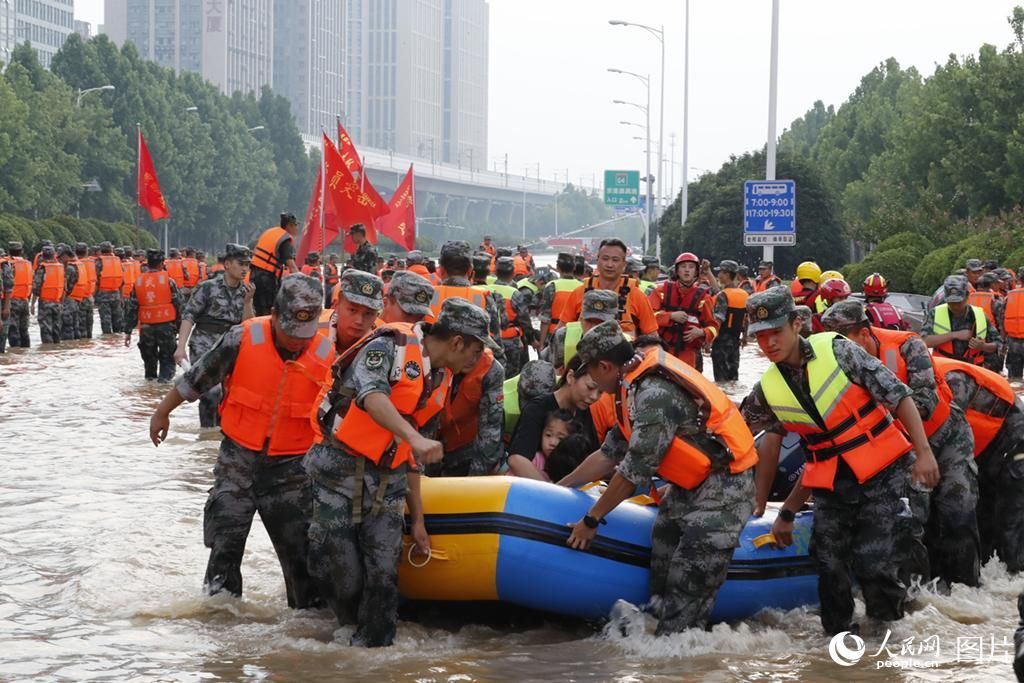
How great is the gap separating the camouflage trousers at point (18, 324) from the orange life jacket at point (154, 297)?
833 centimetres

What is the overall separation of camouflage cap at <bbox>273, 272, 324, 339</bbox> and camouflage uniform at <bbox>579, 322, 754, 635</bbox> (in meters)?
1.37

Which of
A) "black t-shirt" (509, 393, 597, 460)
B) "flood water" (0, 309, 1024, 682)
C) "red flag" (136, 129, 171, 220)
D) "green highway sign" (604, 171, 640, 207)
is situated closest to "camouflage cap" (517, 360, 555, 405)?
"black t-shirt" (509, 393, 597, 460)

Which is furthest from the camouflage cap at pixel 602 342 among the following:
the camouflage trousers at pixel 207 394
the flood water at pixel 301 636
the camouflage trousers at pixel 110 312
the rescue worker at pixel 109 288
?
the camouflage trousers at pixel 110 312

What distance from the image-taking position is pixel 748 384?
2273 centimetres

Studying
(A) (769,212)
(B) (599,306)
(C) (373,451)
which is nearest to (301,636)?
(C) (373,451)

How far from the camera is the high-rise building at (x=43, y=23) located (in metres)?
130

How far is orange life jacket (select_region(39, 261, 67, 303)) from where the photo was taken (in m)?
27.6

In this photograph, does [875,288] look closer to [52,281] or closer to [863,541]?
[863,541]

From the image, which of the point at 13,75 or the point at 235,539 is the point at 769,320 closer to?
the point at 235,539

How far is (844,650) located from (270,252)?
9.03m

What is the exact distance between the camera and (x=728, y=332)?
22047 millimetres

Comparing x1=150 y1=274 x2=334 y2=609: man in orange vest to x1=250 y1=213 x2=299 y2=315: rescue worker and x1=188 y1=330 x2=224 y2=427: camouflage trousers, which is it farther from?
x1=250 y1=213 x2=299 y2=315: rescue worker

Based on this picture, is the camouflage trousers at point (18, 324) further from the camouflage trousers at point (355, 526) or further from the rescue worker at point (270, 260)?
the camouflage trousers at point (355, 526)

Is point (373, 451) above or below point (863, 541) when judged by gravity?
above
